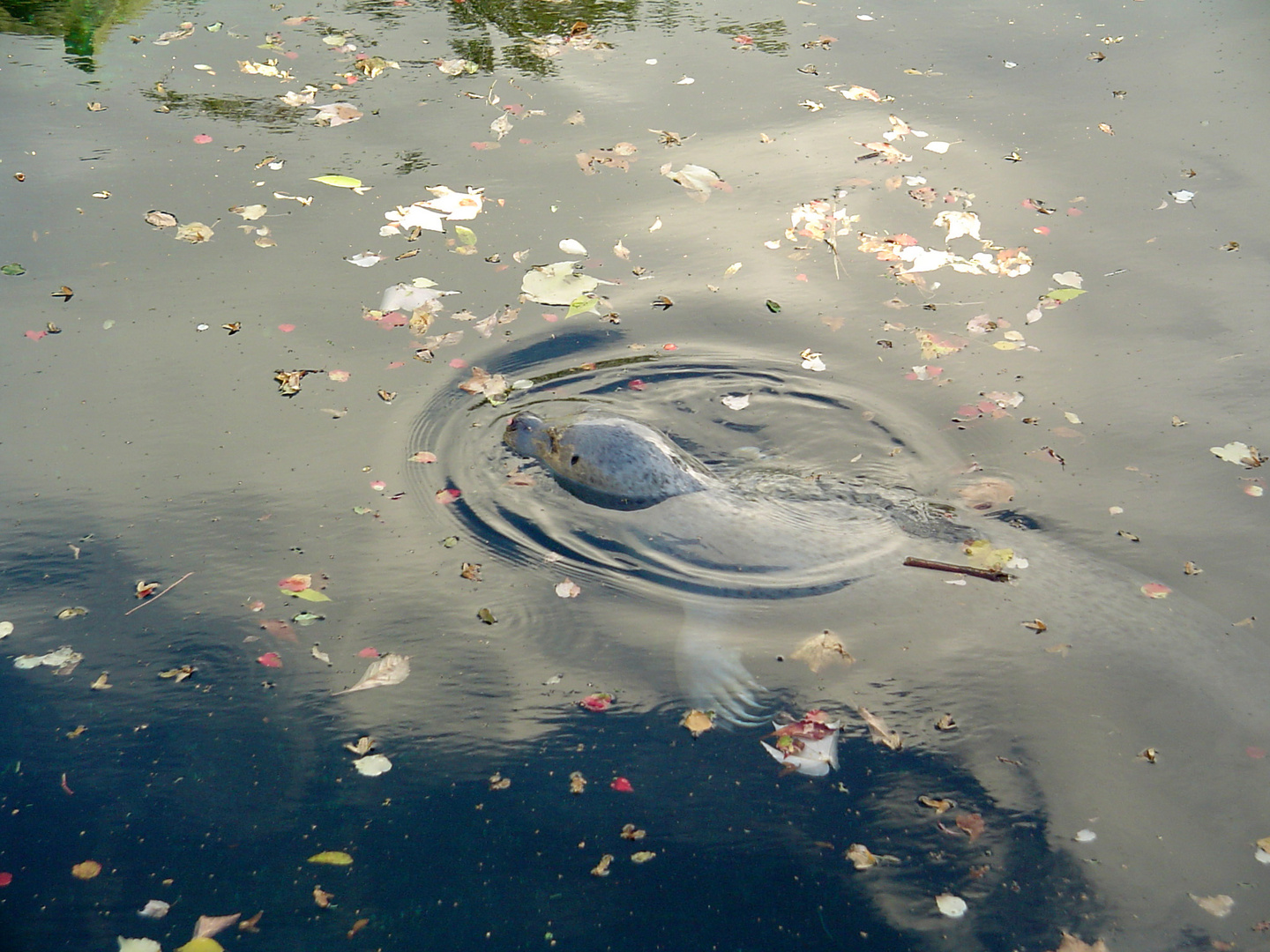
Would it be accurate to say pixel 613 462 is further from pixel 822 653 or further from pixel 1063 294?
pixel 1063 294

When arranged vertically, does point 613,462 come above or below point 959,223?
below

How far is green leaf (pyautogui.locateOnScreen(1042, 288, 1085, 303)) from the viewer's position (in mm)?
6559

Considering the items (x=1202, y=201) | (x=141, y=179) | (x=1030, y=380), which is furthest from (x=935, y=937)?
(x=141, y=179)

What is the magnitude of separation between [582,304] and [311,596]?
9.19 feet

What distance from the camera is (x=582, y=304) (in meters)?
6.31

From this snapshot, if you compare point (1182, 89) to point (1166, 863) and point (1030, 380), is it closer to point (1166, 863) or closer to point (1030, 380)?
point (1030, 380)

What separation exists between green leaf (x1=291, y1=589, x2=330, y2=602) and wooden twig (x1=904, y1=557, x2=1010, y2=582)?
2877mm

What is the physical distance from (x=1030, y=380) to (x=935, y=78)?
4.45m

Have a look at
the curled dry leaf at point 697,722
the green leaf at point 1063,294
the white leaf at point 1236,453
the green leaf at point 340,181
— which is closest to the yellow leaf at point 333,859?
the curled dry leaf at point 697,722

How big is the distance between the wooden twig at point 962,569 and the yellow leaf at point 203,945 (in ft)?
11.3

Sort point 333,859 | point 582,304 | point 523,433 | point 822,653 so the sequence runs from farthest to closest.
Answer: point 582,304
point 523,433
point 822,653
point 333,859

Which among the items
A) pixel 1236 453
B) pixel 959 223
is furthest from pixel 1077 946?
pixel 959 223

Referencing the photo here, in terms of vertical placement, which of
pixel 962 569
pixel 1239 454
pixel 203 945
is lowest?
pixel 203 945

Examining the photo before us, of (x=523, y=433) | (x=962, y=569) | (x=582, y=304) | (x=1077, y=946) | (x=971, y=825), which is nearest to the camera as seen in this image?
(x=1077, y=946)
